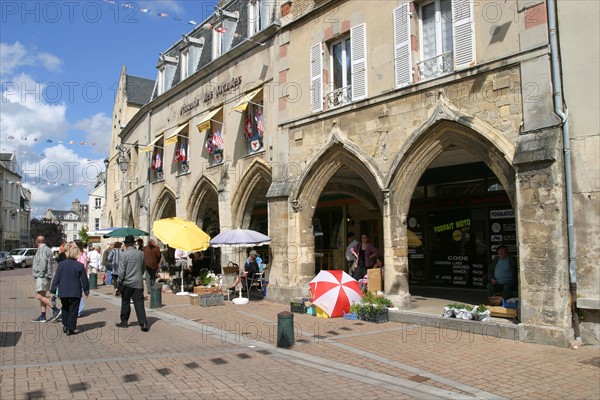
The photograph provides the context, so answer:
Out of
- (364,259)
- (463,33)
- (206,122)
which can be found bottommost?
Answer: (364,259)

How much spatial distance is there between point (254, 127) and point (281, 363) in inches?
383

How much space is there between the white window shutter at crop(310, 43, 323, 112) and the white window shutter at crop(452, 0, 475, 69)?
3826 millimetres

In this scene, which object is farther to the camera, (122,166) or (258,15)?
(122,166)

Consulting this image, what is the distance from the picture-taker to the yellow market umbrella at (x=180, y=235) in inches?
524

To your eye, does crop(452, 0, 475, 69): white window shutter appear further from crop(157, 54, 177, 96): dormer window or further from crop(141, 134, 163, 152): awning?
crop(157, 54, 177, 96): dormer window

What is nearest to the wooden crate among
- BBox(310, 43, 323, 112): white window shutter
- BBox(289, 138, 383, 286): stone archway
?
BBox(289, 138, 383, 286): stone archway

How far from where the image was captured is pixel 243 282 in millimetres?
14234

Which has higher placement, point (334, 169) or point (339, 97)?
point (339, 97)

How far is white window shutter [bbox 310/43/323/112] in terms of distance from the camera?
12461 millimetres

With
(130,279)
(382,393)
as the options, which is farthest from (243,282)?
(382,393)

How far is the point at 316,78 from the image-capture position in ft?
41.2

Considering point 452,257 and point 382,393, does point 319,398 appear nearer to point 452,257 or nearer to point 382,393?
point 382,393

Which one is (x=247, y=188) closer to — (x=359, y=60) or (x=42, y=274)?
(x=359, y=60)

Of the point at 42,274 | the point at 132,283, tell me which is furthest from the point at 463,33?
the point at 42,274
